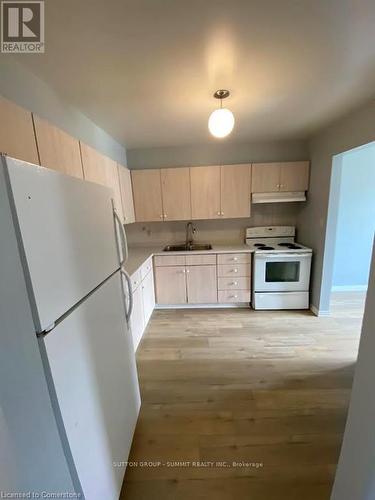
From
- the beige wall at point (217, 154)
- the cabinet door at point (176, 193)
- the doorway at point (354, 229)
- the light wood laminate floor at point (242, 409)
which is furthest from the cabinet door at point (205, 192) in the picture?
the doorway at point (354, 229)

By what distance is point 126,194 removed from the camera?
126 inches

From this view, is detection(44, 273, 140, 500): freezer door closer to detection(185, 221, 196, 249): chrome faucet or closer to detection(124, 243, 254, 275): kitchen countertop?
detection(124, 243, 254, 275): kitchen countertop

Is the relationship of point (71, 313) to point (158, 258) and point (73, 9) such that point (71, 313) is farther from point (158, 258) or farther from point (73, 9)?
point (158, 258)

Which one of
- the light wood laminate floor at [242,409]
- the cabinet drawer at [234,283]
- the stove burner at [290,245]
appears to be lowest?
the light wood laminate floor at [242,409]

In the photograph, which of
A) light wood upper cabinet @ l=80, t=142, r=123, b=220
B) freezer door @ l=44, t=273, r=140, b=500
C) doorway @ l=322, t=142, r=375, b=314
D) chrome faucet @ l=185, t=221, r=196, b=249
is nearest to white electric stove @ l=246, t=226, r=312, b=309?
doorway @ l=322, t=142, r=375, b=314

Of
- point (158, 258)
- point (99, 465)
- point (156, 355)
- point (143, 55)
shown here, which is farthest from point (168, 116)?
point (99, 465)

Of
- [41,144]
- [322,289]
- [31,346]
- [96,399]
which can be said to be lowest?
[322,289]

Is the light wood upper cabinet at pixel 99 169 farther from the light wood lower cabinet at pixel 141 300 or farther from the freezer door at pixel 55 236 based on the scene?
the light wood lower cabinet at pixel 141 300

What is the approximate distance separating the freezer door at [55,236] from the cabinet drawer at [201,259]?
7.46 ft

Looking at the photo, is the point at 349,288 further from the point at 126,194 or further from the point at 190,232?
the point at 126,194

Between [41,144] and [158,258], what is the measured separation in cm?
225

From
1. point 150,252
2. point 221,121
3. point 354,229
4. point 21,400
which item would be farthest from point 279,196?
point 21,400

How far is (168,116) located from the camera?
2.39 meters

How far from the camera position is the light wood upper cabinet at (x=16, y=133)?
3.53 ft
